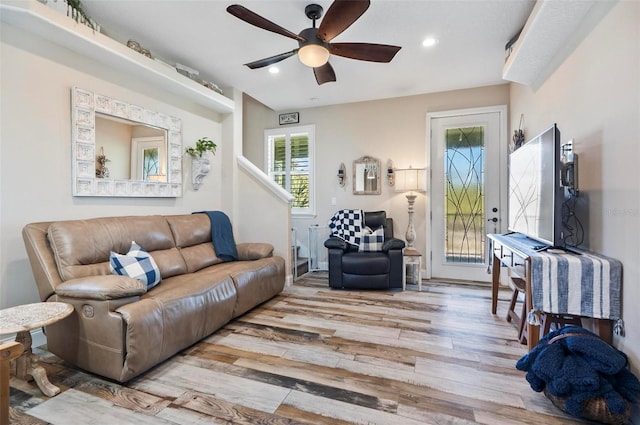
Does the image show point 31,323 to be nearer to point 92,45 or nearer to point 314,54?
point 92,45

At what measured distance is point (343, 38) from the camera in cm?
290

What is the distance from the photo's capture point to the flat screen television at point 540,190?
1.91 meters

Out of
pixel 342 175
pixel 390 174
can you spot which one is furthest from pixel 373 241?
pixel 342 175

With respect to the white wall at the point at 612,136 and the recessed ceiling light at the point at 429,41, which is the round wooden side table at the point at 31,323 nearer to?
the white wall at the point at 612,136

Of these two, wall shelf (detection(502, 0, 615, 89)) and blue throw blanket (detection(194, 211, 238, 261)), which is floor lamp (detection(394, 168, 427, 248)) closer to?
wall shelf (detection(502, 0, 615, 89))

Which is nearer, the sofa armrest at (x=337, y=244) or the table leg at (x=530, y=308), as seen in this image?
the table leg at (x=530, y=308)

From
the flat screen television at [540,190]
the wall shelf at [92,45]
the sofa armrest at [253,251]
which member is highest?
the wall shelf at [92,45]

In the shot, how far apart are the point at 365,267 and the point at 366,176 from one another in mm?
1580

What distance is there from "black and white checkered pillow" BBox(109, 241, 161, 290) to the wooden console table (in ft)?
9.02

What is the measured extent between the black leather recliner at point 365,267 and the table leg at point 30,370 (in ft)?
9.12

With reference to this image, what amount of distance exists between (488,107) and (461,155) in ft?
2.35

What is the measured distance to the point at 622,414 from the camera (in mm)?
1418

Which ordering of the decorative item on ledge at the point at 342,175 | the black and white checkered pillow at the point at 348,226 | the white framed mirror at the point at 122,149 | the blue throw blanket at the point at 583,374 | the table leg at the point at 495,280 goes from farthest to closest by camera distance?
the decorative item on ledge at the point at 342,175, the black and white checkered pillow at the point at 348,226, the table leg at the point at 495,280, the white framed mirror at the point at 122,149, the blue throw blanket at the point at 583,374

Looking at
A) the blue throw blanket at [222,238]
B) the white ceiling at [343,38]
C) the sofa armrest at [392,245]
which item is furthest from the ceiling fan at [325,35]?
the sofa armrest at [392,245]
